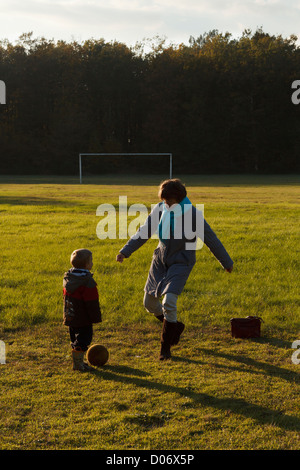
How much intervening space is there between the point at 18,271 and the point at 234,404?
6.11 metres

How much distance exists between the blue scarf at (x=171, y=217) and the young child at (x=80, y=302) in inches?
33.5

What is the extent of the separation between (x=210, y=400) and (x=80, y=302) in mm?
1637

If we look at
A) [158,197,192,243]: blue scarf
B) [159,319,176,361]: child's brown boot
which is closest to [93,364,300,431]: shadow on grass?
A: [159,319,176,361]: child's brown boot

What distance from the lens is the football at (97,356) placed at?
17.9 ft

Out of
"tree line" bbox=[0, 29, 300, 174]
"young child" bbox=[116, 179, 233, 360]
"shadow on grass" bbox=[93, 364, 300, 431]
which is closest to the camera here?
"shadow on grass" bbox=[93, 364, 300, 431]

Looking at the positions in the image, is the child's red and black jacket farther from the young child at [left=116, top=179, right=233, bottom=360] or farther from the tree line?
the tree line

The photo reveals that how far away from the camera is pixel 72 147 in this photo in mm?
64625

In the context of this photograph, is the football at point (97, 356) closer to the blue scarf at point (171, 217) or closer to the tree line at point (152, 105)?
the blue scarf at point (171, 217)

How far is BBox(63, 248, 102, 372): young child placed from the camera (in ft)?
17.4

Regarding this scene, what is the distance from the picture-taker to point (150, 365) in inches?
216

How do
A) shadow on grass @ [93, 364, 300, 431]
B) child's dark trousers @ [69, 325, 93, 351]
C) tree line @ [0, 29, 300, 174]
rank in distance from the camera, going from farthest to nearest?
tree line @ [0, 29, 300, 174] < child's dark trousers @ [69, 325, 93, 351] < shadow on grass @ [93, 364, 300, 431]

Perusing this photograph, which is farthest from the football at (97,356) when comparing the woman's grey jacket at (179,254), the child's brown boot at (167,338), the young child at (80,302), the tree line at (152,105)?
the tree line at (152,105)

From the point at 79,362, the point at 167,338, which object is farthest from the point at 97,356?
the point at 167,338
